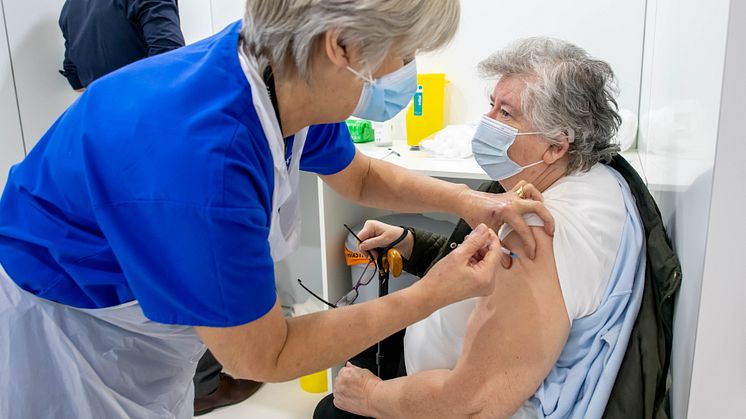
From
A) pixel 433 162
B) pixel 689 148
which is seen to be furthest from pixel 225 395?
pixel 689 148

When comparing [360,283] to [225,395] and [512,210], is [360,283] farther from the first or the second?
[512,210]

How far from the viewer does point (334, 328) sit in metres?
0.89

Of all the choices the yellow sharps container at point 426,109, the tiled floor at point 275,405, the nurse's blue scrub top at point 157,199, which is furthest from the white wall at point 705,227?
the tiled floor at point 275,405

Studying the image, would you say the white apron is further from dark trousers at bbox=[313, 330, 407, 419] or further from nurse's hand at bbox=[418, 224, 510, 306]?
dark trousers at bbox=[313, 330, 407, 419]

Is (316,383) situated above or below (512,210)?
below

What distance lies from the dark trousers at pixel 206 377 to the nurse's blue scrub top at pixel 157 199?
4.90 ft

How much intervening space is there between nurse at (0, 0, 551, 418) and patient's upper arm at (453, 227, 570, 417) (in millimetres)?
215

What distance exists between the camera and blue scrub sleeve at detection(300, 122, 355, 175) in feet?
4.15

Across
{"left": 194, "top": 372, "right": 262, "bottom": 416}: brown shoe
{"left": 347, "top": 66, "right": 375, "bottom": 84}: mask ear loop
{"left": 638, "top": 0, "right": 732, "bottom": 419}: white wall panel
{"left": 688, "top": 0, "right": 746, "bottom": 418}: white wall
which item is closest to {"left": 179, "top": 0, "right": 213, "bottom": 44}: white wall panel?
{"left": 194, "top": 372, "right": 262, "bottom": 416}: brown shoe

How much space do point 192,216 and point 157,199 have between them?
50mm

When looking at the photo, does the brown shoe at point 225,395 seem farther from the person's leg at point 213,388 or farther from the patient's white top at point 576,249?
the patient's white top at point 576,249

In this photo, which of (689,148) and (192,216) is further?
(689,148)

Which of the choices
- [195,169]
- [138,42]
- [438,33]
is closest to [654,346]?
[438,33]

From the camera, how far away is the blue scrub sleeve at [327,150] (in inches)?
49.8
